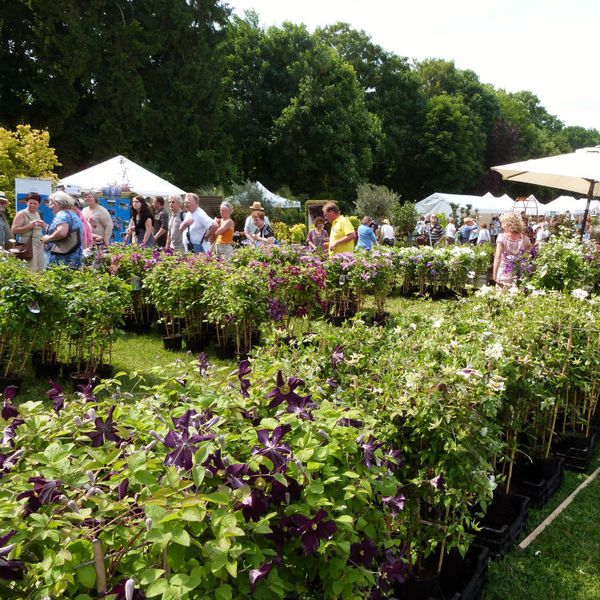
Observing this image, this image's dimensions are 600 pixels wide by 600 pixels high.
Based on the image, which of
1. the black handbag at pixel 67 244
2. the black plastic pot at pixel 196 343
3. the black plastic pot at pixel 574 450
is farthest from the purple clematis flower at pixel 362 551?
the black handbag at pixel 67 244

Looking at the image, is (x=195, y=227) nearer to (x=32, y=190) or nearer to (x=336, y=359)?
(x=32, y=190)

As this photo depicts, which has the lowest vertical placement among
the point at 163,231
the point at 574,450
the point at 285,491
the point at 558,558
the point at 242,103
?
the point at 558,558

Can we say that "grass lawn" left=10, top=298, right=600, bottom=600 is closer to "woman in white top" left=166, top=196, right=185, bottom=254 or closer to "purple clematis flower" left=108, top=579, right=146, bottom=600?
"purple clematis flower" left=108, top=579, right=146, bottom=600

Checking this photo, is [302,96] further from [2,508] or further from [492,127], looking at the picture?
[2,508]

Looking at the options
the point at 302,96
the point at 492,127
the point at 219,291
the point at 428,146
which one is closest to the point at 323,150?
the point at 302,96

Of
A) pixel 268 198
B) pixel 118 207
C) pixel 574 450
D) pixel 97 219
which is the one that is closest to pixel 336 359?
pixel 574 450

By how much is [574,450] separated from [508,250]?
3.02 m

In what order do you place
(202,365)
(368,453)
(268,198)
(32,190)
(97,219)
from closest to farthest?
(368,453)
(202,365)
(97,219)
(32,190)
(268,198)

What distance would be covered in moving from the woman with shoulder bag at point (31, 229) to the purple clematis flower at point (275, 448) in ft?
26.5

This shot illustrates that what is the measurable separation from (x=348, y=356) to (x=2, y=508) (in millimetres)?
1870

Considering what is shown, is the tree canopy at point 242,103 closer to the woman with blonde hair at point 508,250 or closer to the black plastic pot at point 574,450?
the woman with blonde hair at point 508,250

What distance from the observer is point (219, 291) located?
6.37 metres

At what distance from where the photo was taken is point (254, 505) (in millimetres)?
1541

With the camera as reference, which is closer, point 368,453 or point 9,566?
point 9,566
